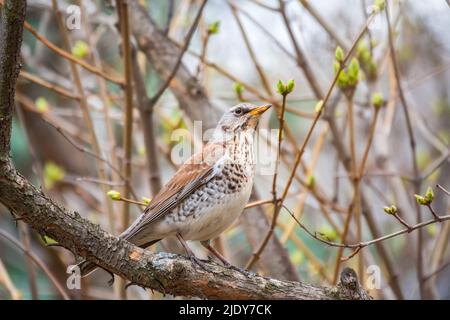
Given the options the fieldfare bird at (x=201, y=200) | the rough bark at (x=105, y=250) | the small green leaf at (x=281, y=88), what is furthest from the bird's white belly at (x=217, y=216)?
the small green leaf at (x=281, y=88)

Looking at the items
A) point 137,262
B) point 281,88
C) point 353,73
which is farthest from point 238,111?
point 137,262

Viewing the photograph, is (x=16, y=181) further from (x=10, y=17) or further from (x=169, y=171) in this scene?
(x=169, y=171)

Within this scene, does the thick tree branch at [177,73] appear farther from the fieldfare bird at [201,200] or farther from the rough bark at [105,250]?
the rough bark at [105,250]

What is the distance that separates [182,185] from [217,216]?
312 mm

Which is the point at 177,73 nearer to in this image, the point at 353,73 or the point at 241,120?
the point at 241,120

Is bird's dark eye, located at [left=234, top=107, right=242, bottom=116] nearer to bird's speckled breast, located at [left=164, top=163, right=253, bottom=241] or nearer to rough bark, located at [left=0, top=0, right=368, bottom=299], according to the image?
bird's speckled breast, located at [left=164, top=163, right=253, bottom=241]

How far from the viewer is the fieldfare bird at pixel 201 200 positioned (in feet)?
11.8

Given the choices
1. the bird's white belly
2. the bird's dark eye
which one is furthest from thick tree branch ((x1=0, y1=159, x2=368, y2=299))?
the bird's dark eye

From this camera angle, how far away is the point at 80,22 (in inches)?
169

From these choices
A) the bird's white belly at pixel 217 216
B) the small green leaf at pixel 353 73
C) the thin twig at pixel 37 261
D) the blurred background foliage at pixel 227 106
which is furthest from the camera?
the blurred background foliage at pixel 227 106

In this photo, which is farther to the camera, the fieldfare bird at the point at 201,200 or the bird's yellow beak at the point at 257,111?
the bird's yellow beak at the point at 257,111

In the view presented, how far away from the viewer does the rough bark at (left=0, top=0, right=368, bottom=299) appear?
2.35 metres
